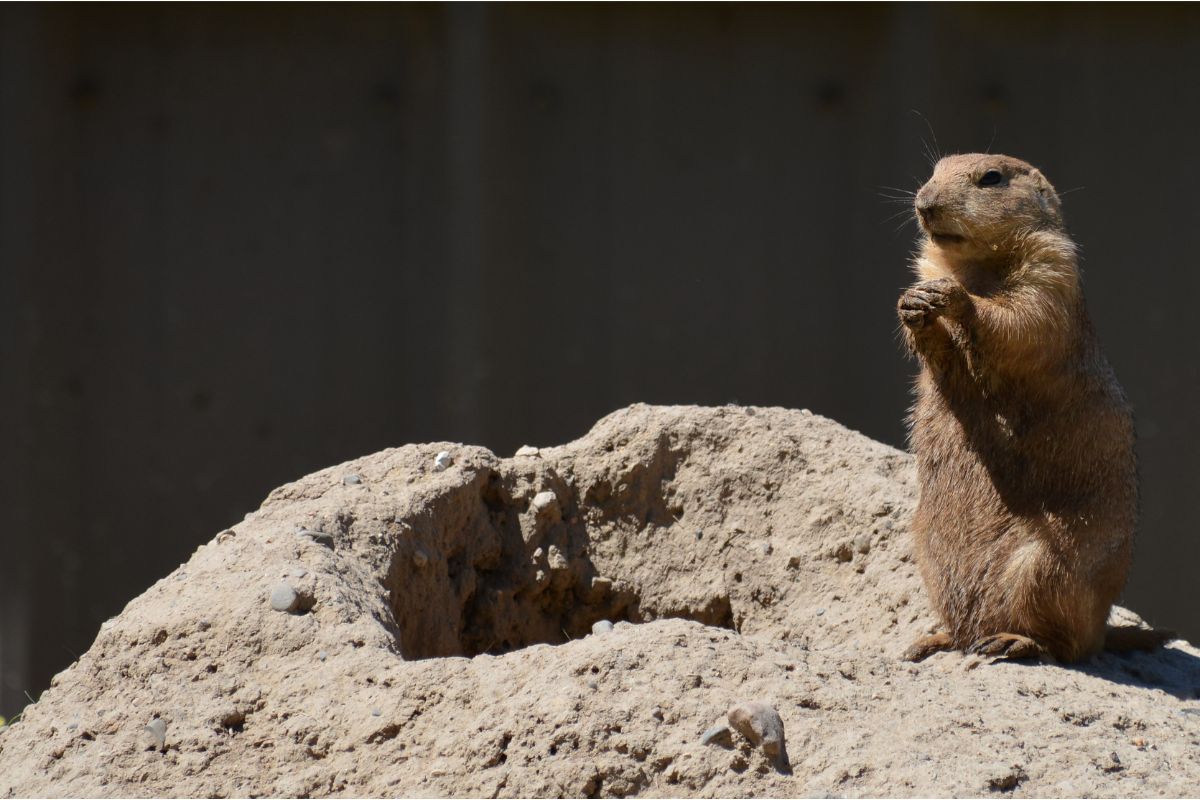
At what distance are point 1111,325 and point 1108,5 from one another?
1574 millimetres

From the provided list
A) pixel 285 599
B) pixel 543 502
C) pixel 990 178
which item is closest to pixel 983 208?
pixel 990 178

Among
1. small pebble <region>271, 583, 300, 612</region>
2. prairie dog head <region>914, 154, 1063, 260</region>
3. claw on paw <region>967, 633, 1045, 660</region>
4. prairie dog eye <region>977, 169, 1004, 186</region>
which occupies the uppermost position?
prairie dog eye <region>977, 169, 1004, 186</region>

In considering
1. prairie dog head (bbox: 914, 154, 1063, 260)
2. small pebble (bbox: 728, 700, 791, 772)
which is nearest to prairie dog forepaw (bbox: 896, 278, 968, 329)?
prairie dog head (bbox: 914, 154, 1063, 260)

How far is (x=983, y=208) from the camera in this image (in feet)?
13.1

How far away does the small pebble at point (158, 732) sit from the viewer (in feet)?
9.99

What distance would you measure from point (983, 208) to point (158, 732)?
8.49 ft

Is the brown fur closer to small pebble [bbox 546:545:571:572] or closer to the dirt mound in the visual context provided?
the dirt mound

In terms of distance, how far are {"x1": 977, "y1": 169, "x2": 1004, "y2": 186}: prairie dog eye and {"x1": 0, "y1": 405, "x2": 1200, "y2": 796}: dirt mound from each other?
109 centimetres

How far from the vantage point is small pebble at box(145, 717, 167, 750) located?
304 cm

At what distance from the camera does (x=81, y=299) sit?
6836mm

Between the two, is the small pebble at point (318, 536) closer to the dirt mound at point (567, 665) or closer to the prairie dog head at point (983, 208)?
the dirt mound at point (567, 665)

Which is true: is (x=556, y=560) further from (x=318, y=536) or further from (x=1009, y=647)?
(x=1009, y=647)

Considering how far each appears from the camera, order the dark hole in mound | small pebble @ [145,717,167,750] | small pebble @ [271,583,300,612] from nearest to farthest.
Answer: small pebble @ [145,717,167,750], small pebble @ [271,583,300,612], the dark hole in mound

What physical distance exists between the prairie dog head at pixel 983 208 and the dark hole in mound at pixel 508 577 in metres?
1.36
